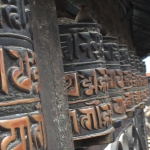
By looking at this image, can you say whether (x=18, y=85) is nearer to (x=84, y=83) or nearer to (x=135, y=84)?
(x=84, y=83)

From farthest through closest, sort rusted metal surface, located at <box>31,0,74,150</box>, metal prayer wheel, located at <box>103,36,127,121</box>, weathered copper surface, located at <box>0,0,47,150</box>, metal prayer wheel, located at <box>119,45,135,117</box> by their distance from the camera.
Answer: metal prayer wheel, located at <box>119,45,135,117</box> → metal prayer wheel, located at <box>103,36,127,121</box> → rusted metal surface, located at <box>31,0,74,150</box> → weathered copper surface, located at <box>0,0,47,150</box>

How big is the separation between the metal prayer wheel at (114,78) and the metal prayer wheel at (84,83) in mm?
263

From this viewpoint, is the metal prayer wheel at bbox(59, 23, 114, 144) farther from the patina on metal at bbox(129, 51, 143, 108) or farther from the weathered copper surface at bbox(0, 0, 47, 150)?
the patina on metal at bbox(129, 51, 143, 108)

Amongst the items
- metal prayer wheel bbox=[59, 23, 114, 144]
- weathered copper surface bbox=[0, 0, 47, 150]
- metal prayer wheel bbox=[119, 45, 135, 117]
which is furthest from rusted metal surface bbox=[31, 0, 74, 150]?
metal prayer wheel bbox=[119, 45, 135, 117]

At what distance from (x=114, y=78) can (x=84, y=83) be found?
0.35 m

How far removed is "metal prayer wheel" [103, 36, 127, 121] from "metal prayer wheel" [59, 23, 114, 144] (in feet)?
0.86

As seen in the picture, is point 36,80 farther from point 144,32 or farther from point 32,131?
point 144,32

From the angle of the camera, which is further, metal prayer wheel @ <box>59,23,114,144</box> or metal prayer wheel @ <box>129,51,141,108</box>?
metal prayer wheel @ <box>129,51,141,108</box>

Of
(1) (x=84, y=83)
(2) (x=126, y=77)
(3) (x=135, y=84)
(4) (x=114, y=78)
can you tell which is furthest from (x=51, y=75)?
(3) (x=135, y=84)

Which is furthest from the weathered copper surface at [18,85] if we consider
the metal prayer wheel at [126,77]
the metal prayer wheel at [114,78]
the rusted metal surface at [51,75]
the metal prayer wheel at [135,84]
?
the metal prayer wheel at [135,84]

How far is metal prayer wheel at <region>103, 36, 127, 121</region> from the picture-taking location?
49.4 inches

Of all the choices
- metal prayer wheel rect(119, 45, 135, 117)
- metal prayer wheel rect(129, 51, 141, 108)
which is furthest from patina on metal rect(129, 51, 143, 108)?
metal prayer wheel rect(119, 45, 135, 117)

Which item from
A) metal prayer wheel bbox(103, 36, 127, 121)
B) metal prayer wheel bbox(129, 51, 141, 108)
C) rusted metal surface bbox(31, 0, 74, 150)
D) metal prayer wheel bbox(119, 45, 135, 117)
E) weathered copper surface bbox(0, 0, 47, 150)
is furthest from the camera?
metal prayer wheel bbox(129, 51, 141, 108)

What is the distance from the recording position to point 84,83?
0.95 meters
